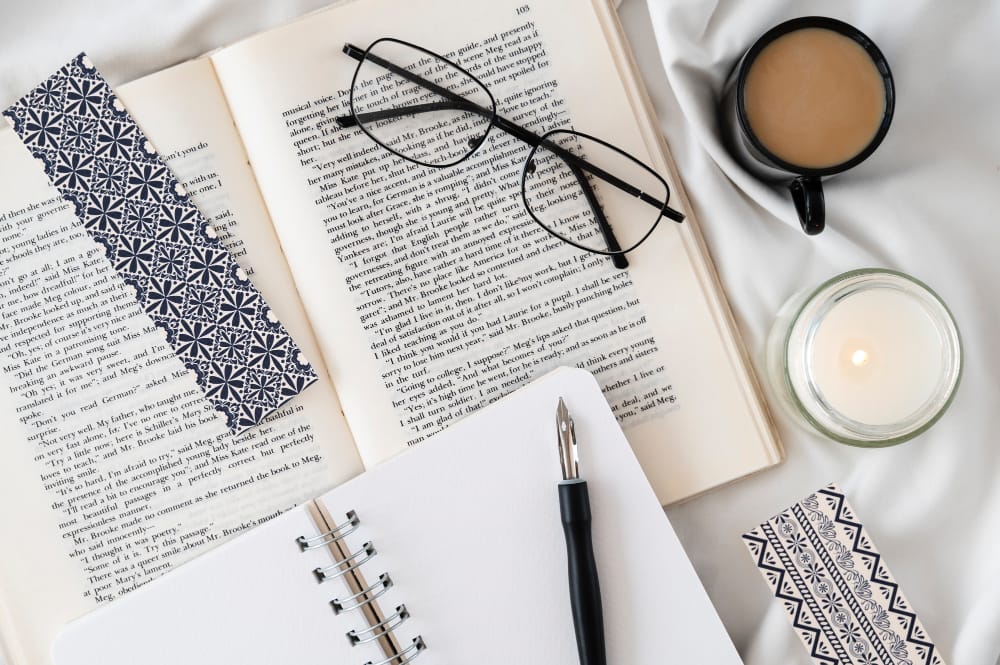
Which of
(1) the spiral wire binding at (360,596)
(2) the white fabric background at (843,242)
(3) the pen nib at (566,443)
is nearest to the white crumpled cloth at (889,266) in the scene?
(2) the white fabric background at (843,242)

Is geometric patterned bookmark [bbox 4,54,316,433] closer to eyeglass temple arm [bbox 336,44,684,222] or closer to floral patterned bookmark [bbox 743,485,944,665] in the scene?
eyeglass temple arm [bbox 336,44,684,222]

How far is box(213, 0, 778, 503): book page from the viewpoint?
59 cm

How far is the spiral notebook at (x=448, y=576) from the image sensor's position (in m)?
0.57

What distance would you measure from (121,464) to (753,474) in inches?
19.2

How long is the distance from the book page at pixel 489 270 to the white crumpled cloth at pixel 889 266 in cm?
4

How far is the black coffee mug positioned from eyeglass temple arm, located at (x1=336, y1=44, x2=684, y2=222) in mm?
72

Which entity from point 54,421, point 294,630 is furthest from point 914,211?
point 54,421

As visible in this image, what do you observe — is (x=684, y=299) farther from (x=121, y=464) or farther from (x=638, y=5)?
(x=121, y=464)

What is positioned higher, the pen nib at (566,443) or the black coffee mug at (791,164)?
the black coffee mug at (791,164)

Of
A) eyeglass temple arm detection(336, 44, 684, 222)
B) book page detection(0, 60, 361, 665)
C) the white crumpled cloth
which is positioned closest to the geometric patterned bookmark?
book page detection(0, 60, 361, 665)

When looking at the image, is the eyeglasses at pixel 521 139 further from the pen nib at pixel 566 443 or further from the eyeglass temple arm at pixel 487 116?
the pen nib at pixel 566 443

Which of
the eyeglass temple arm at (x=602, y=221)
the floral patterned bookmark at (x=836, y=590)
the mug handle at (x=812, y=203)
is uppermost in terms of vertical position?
the eyeglass temple arm at (x=602, y=221)

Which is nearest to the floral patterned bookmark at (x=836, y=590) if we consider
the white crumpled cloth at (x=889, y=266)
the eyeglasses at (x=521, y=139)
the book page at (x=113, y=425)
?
the white crumpled cloth at (x=889, y=266)

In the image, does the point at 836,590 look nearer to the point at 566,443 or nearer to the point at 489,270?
the point at 566,443
